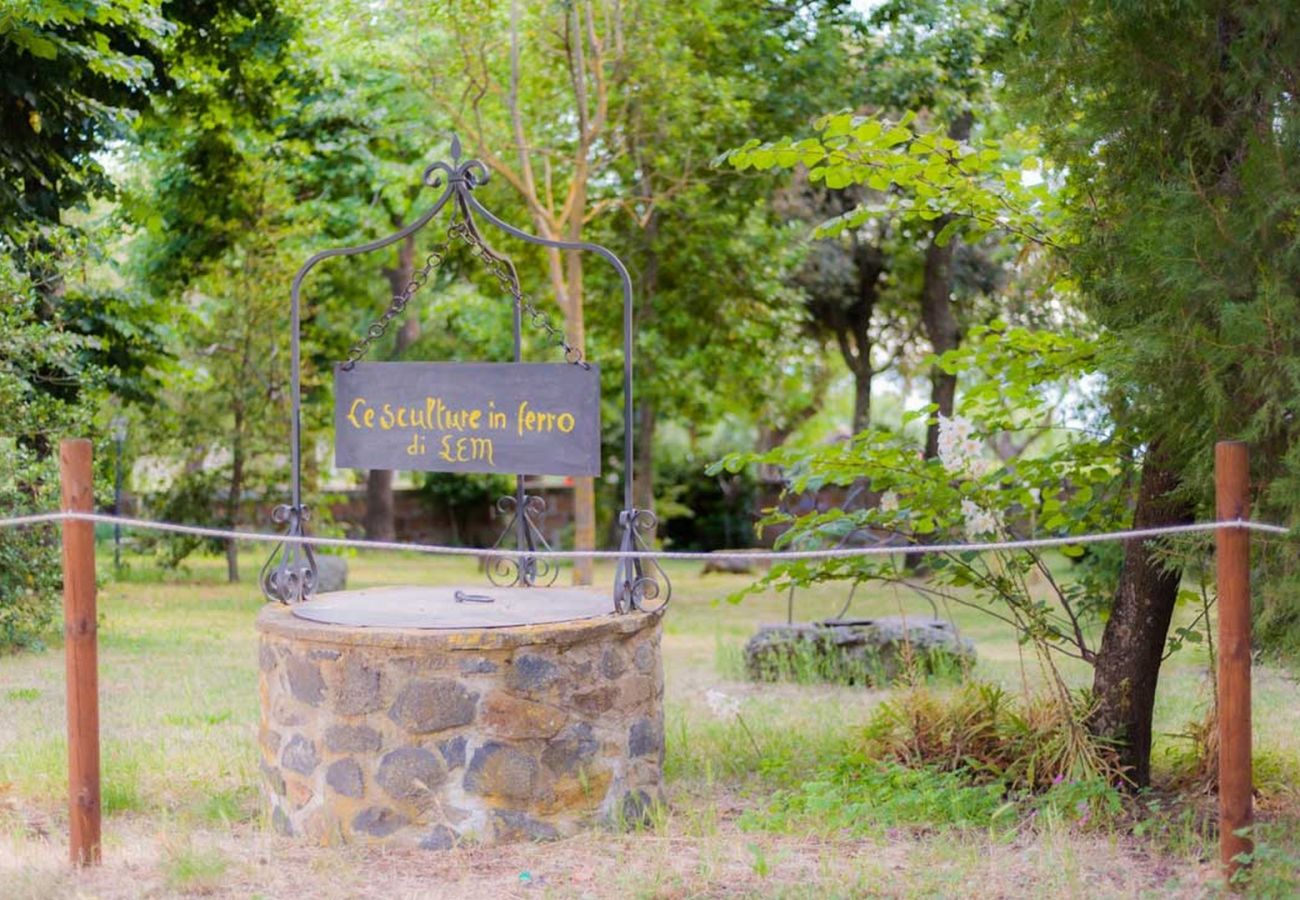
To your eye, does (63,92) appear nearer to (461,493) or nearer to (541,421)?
(541,421)

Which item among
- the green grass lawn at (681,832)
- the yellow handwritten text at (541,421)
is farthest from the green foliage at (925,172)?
the green grass lawn at (681,832)

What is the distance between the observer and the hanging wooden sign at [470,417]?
17.7ft

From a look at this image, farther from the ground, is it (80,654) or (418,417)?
(418,417)

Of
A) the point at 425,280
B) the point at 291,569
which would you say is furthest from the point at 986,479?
the point at 291,569

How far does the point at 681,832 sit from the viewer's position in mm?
5078

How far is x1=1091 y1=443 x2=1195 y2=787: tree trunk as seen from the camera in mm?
5477

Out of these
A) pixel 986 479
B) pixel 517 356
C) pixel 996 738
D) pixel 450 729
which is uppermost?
pixel 517 356

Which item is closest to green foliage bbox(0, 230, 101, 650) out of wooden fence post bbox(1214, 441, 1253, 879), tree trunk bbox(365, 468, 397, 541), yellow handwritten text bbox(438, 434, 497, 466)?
yellow handwritten text bbox(438, 434, 497, 466)

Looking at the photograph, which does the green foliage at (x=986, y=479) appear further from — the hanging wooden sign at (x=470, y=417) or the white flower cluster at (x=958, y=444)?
the hanging wooden sign at (x=470, y=417)

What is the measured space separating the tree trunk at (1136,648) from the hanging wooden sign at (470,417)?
212 centimetres

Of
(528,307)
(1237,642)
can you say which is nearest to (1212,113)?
(1237,642)

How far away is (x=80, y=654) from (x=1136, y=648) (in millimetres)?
3855

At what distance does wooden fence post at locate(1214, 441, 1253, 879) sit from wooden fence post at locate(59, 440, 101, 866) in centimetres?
345

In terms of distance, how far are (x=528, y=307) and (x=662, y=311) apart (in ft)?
36.6
